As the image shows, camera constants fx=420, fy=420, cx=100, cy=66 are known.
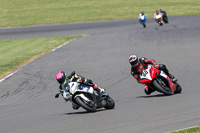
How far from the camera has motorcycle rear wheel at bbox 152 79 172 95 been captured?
12.3 metres

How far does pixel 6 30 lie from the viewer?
145ft

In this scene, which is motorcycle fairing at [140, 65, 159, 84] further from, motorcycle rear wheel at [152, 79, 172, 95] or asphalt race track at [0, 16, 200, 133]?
asphalt race track at [0, 16, 200, 133]

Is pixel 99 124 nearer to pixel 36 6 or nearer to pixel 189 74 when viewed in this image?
pixel 189 74

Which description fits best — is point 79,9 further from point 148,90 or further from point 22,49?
point 148,90

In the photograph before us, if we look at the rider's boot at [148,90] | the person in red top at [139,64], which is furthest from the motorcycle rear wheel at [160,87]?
the rider's boot at [148,90]

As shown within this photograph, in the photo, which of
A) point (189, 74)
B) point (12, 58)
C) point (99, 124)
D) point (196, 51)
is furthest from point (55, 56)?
point (99, 124)

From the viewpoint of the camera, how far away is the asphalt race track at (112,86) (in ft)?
29.8

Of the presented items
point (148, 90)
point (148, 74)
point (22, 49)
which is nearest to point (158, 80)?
point (148, 74)

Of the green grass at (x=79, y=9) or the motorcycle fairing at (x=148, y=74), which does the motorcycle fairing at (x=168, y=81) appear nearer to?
the motorcycle fairing at (x=148, y=74)

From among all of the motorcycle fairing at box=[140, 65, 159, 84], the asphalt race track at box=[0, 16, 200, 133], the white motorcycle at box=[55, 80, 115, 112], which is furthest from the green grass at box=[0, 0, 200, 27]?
the white motorcycle at box=[55, 80, 115, 112]

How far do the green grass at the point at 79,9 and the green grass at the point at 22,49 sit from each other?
14559 millimetres

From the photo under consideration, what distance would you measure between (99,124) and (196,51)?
15491mm

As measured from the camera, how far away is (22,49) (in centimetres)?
2998

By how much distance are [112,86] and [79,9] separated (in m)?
43.7
